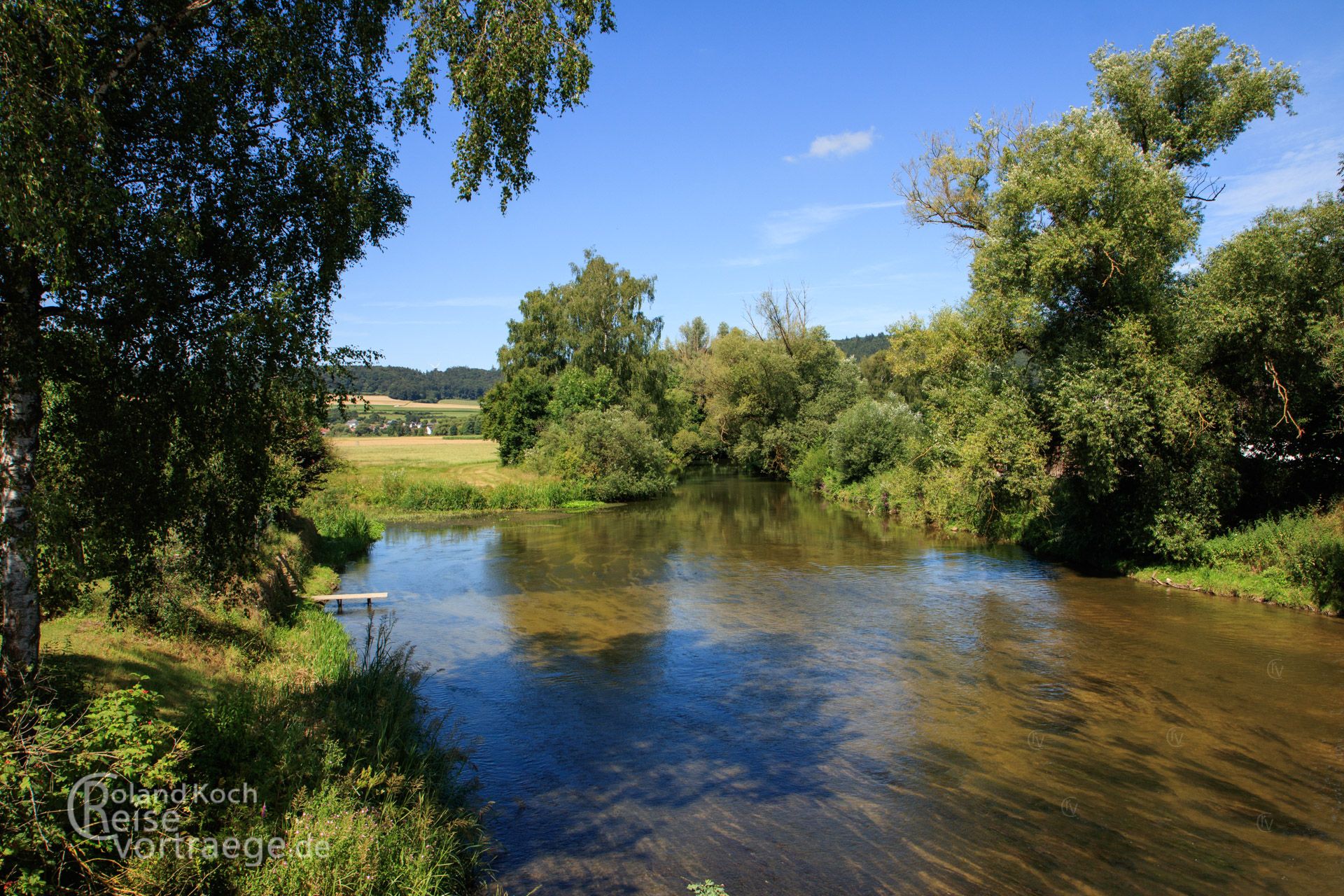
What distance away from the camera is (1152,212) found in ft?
63.9

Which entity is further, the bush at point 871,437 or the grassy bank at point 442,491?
the bush at point 871,437

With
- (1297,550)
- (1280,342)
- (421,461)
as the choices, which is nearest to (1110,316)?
(1280,342)

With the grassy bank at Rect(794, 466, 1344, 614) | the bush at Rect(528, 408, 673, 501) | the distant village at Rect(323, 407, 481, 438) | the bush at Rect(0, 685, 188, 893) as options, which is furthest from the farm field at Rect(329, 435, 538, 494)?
the grassy bank at Rect(794, 466, 1344, 614)

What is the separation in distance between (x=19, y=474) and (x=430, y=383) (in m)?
167

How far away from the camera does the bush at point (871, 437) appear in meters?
40.8

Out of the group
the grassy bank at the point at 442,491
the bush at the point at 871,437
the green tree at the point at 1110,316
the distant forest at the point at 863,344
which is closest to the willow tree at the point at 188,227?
the green tree at the point at 1110,316

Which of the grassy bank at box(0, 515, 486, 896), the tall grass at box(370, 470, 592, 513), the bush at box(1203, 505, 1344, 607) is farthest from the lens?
the tall grass at box(370, 470, 592, 513)

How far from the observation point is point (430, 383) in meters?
166

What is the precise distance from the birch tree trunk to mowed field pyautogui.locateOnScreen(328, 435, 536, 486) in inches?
962

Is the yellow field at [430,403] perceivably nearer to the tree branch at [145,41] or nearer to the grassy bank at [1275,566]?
the grassy bank at [1275,566]

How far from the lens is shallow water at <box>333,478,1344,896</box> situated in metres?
8.62

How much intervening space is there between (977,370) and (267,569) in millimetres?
20528

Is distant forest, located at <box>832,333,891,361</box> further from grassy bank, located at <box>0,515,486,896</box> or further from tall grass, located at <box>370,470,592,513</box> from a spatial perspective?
grassy bank, located at <box>0,515,486,896</box>

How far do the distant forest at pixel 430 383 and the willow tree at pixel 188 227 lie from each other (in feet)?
397
